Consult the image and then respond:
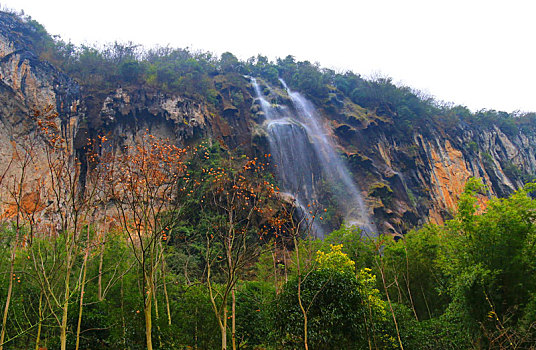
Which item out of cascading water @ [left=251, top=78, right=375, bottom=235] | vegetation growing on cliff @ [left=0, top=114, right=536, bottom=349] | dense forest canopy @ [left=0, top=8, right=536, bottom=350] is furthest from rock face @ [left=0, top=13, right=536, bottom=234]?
vegetation growing on cliff @ [left=0, top=114, right=536, bottom=349]

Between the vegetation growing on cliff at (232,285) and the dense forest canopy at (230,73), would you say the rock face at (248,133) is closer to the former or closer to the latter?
the dense forest canopy at (230,73)

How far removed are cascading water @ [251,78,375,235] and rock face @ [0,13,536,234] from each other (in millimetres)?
1107

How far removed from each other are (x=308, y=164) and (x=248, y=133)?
A: 20.9ft

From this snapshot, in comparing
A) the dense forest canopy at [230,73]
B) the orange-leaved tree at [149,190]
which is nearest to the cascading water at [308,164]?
the dense forest canopy at [230,73]

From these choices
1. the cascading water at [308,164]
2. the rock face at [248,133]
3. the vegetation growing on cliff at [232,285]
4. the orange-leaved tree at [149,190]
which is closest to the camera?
the orange-leaved tree at [149,190]

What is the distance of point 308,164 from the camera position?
3042cm

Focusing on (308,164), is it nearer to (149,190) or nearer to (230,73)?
(230,73)

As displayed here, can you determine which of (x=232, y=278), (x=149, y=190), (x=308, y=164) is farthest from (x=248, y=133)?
(x=232, y=278)

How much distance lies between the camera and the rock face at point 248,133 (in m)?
24.0

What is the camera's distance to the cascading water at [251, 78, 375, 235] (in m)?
28.5

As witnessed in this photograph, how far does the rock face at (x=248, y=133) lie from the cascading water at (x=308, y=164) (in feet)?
3.63

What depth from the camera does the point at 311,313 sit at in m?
8.78

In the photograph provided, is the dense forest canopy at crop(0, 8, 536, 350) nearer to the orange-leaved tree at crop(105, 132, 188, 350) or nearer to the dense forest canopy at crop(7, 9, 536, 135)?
the orange-leaved tree at crop(105, 132, 188, 350)

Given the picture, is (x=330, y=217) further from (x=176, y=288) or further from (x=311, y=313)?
(x=311, y=313)
